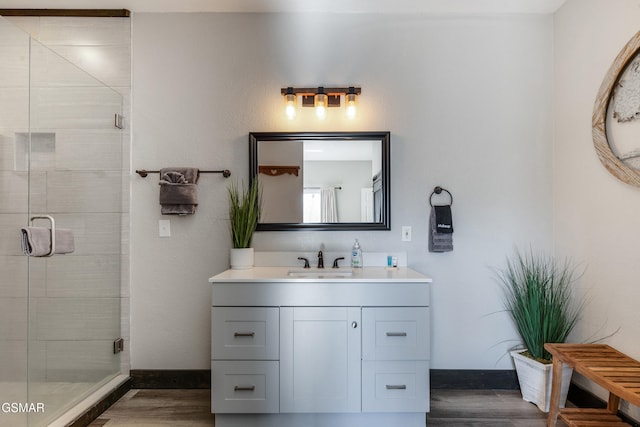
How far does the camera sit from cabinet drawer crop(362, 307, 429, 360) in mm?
1896

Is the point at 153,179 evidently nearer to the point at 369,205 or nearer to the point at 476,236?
the point at 369,205

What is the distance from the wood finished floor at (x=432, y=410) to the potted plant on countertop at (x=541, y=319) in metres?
0.15

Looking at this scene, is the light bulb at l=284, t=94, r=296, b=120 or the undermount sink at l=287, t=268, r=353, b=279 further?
the light bulb at l=284, t=94, r=296, b=120

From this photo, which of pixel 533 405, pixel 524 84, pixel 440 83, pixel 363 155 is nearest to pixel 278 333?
pixel 363 155

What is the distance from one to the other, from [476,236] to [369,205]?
2.50 ft

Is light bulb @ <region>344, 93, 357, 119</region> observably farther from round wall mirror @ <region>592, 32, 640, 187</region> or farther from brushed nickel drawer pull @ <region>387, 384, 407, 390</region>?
brushed nickel drawer pull @ <region>387, 384, 407, 390</region>

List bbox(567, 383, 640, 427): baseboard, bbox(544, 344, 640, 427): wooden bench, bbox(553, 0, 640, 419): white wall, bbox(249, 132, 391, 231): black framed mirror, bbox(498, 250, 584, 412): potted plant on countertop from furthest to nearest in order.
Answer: bbox(249, 132, 391, 231): black framed mirror < bbox(498, 250, 584, 412): potted plant on countertop < bbox(567, 383, 640, 427): baseboard < bbox(553, 0, 640, 419): white wall < bbox(544, 344, 640, 427): wooden bench

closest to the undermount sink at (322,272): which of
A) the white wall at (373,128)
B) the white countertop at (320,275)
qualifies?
the white countertop at (320,275)

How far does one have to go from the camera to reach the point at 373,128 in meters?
2.46

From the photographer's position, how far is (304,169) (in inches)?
95.5

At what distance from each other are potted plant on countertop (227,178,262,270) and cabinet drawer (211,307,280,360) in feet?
1.49

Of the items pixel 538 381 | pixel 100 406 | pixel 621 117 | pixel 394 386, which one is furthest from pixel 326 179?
pixel 100 406

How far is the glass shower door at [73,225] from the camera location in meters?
1.87

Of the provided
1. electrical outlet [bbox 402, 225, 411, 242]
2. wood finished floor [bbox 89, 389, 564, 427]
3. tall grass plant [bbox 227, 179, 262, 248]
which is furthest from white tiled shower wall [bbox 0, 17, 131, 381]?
electrical outlet [bbox 402, 225, 411, 242]
